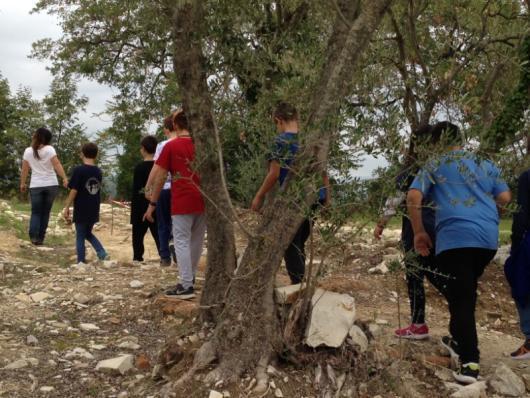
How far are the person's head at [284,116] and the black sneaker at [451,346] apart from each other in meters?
1.75

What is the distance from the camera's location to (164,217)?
678cm

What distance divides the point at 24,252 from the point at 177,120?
15.1 feet

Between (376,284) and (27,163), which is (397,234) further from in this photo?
(27,163)

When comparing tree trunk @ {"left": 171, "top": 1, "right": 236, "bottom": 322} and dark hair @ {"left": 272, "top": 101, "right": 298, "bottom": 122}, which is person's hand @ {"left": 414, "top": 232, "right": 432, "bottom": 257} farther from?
tree trunk @ {"left": 171, "top": 1, "right": 236, "bottom": 322}

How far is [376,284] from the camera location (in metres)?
6.96

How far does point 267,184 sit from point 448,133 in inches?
52.8

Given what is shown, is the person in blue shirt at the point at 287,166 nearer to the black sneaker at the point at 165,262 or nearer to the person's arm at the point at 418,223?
the person's arm at the point at 418,223

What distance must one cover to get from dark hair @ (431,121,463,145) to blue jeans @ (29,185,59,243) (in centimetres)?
634

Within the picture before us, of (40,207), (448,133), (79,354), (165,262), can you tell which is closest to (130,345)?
(79,354)

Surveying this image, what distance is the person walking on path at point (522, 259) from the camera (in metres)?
4.14

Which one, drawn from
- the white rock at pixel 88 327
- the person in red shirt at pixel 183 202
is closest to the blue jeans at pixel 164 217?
the person in red shirt at pixel 183 202

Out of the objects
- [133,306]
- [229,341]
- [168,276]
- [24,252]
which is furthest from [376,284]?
[24,252]

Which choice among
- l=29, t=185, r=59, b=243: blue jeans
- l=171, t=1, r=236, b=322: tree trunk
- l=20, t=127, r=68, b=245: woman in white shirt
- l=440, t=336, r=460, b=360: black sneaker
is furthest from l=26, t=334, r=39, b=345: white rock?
l=29, t=185, r=59, b=243: blue jeans

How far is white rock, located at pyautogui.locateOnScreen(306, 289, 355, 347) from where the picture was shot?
143 inches
